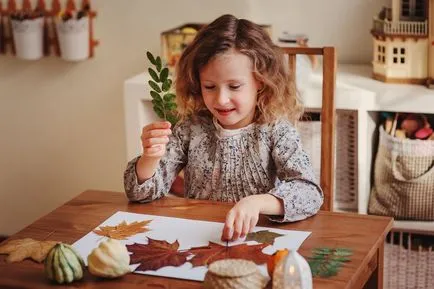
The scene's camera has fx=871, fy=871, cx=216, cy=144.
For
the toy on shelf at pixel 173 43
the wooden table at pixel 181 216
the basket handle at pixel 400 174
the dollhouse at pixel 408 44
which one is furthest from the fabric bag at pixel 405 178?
the wooden table at pixel 181 216

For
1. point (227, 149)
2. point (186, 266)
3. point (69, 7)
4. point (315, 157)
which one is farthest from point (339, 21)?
point (186, 266)

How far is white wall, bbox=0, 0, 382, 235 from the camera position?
2965 mm

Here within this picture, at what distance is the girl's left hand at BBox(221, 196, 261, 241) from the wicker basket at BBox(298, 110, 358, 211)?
A: 1117 mm

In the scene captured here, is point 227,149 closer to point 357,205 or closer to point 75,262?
point 75,262

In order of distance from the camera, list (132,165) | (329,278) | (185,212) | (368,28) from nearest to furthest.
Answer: (329,278), (185,212), (132,165), (368,28)

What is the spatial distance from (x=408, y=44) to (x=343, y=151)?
1.25ft

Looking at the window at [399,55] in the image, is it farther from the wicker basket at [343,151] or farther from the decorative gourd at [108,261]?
the decorative gourd at [108,261]

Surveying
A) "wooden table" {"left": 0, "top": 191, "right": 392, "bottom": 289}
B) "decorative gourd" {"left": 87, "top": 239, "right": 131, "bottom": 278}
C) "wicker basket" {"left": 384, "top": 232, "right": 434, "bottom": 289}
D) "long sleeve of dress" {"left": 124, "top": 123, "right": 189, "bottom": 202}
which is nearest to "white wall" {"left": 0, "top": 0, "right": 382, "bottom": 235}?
"wicker basket" {"left": 384, "top": 232, "right": 434, "bottom": 289}

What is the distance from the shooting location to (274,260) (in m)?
1.34

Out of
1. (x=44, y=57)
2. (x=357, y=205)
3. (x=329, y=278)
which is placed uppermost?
(x=44, y=57)

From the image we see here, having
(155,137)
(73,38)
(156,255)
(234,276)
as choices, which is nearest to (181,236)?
(156,255)

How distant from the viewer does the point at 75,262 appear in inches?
55.3

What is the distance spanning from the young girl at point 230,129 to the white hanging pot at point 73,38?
1.20 meters

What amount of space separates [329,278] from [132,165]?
611 mm
